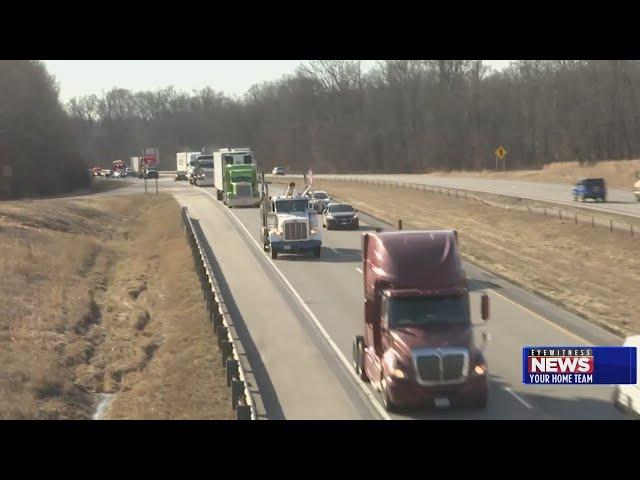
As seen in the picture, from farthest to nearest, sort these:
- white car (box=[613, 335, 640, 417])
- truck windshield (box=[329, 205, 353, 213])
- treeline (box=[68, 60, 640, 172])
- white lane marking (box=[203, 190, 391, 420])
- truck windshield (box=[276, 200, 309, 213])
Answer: treeline (box=[68, 60, 640, 172]) → truck windshield (box=[329, 205, 353, 213]) → truck windshield (box=[276, 200, 309, 213]) → white lane marking (box=[203, 190, 391, 420]) → white car (box=[613, 335, 640, 417])

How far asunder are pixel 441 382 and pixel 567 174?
285 ft

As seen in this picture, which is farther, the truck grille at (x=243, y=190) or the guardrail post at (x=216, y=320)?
the truck grille at (x=243, y=190)

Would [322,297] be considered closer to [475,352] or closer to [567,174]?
[475,352]

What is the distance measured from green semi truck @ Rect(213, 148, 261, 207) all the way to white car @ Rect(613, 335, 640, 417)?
50634mm

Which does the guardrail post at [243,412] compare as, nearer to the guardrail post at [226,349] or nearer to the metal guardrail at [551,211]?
the guardrail post at [226,349]

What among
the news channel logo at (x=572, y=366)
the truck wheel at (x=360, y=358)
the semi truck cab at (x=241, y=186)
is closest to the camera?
the news channel logo at (x=572, y=366)

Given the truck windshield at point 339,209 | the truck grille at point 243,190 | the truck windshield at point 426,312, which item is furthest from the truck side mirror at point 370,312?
the truck grille at point 243,190

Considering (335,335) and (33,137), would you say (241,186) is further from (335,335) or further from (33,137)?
(33,137)

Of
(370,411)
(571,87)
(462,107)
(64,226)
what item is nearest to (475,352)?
(370,411)

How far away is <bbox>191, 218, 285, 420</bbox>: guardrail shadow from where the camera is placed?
19188 mm

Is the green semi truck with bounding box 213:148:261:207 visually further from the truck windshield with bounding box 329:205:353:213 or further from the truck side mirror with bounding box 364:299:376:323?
the truck side mirror with bounding box 364:299:376:323

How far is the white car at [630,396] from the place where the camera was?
1683 centimetres

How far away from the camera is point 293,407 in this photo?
1912cm

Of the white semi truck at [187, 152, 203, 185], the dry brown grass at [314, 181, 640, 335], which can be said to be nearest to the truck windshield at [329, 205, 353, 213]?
the dry brown grass at [314, 181, 640, 335]
